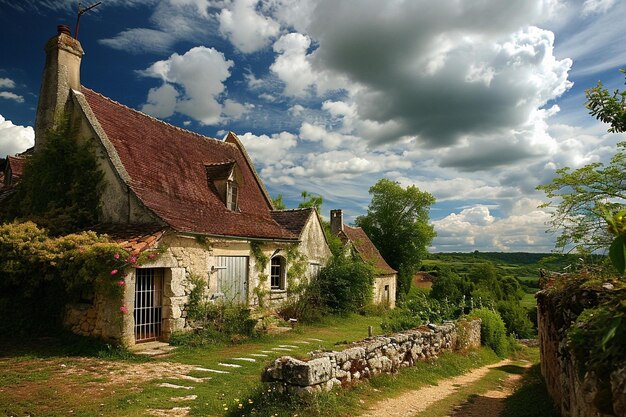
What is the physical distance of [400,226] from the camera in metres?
40.7

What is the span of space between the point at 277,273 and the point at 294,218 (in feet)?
10.5

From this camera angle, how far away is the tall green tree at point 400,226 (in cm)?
3941

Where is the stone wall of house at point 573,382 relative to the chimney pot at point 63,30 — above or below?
below

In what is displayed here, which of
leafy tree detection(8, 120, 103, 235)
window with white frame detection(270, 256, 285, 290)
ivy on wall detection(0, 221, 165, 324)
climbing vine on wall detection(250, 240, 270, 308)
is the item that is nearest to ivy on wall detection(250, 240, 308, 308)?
climbing vine on wall detection(250, 240, 270, 308)

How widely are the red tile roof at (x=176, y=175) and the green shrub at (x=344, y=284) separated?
11.6 feet

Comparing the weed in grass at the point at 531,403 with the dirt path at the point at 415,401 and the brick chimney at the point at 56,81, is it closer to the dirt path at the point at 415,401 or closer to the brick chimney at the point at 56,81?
the dirt path at the point at 415,401

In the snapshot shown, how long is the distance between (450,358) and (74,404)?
10428 millimetres

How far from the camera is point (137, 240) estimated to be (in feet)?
35.1

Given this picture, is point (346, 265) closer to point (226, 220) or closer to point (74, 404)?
point (226, 220)

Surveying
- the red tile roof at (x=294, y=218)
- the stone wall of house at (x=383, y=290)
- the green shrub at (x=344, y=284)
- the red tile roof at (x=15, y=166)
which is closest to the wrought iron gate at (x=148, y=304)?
the red tile roof at (x=294, y=218)

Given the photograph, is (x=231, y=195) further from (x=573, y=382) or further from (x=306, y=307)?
(x=573, y=382)

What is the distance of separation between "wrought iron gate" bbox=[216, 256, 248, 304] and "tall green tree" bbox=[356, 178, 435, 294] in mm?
25982

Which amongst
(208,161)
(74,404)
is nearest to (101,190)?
(208,161)

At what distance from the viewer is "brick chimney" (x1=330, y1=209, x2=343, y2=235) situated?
98.3ft
